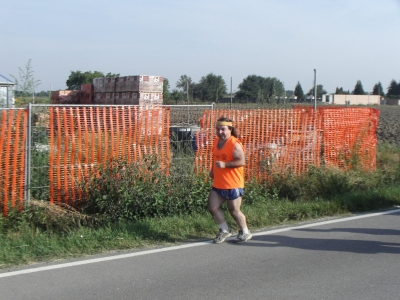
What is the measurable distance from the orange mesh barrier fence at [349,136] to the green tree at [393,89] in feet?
361

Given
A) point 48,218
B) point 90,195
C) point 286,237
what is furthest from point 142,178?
point 286,237

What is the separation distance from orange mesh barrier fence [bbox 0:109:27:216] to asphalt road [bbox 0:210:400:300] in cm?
212

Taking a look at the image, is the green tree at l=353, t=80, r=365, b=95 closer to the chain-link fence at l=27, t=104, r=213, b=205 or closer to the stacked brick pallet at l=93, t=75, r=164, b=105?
the stacked brick pallet at l=93, t=75, r=164, b=105

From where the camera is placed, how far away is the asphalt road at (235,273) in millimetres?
5344

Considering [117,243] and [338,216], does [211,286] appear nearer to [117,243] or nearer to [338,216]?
[117,243]

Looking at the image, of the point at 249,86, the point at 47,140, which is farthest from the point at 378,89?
the point at 47,140

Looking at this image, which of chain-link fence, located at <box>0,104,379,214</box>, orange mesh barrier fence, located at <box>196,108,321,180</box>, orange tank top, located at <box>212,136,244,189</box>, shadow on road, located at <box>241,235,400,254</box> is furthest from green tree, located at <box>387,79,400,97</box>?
orange tank top, located at <box>212,136,244,189</box>

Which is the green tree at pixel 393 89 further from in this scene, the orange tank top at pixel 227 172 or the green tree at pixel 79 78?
the orange tank top at pixel 227 172

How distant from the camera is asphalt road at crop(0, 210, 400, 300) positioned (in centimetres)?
534

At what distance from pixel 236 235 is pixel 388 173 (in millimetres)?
6564

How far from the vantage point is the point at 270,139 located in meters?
11.0

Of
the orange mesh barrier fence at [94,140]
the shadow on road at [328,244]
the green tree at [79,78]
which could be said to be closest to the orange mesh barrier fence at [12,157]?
the orange mesh barrier fence at [94,140]

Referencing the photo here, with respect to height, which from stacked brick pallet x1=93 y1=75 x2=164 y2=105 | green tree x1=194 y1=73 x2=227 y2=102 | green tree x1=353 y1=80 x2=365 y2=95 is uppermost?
green tree x1=353 y1=80 x2=365 y2=95

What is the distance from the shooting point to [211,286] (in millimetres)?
5562
